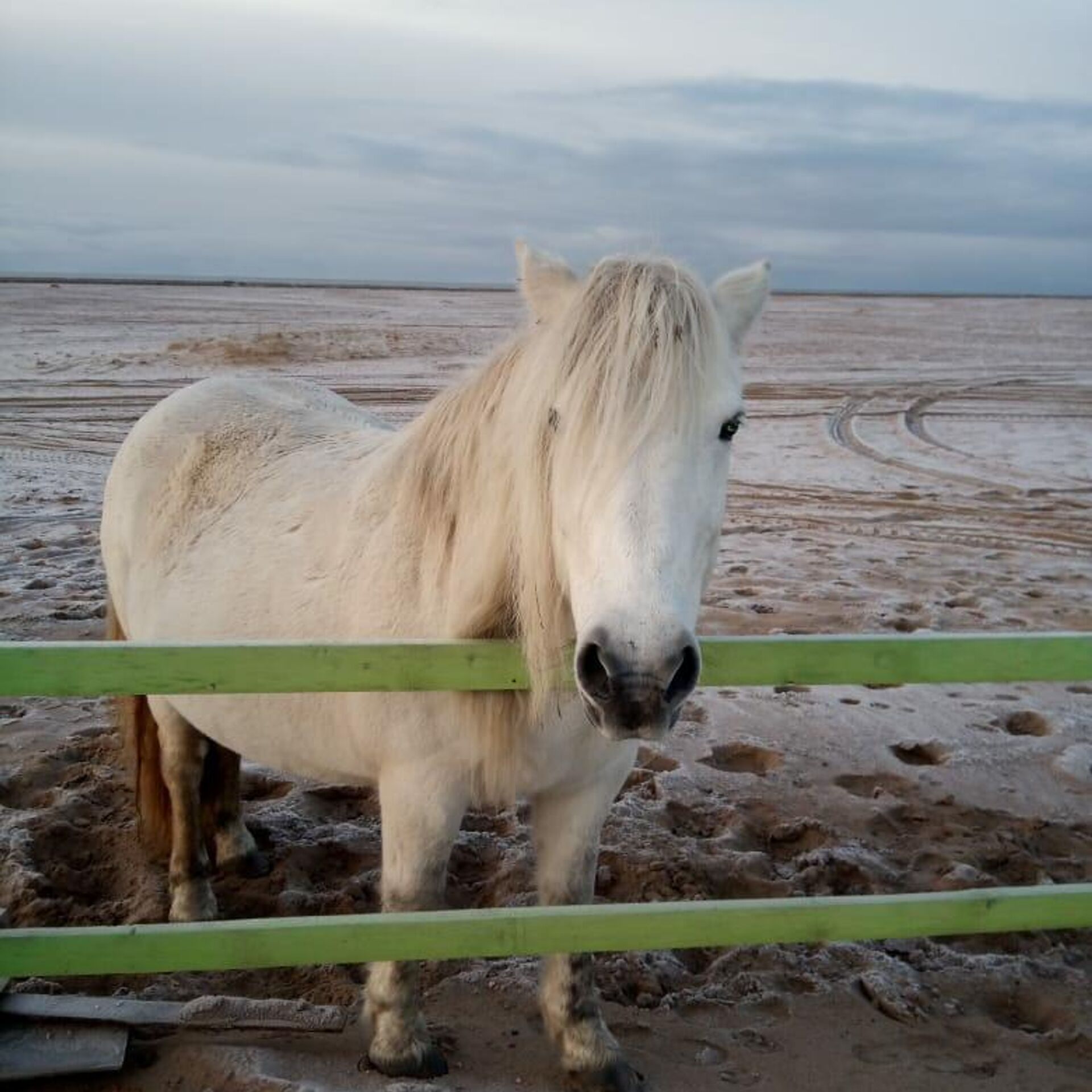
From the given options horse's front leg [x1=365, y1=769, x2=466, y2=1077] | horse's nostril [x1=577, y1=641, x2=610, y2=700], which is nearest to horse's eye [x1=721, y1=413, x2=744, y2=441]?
horse's nostril [x1=577, y1=641, x2=610, y2=700]

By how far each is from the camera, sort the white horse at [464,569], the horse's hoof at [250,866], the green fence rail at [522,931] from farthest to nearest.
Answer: the horse's hoof at [250,866], the green fence rail at [522,931], the white horse at [464,569]

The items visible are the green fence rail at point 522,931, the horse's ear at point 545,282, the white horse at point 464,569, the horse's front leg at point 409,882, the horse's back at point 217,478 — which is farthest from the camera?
the horse's back at point 217,478

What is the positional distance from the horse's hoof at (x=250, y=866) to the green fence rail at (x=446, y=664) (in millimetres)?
2056

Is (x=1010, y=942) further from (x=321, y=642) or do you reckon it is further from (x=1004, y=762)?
(x=321, y=642)

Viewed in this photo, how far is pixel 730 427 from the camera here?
188 centimetres

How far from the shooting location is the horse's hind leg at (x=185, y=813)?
3.34 metres

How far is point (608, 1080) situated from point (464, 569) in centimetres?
138

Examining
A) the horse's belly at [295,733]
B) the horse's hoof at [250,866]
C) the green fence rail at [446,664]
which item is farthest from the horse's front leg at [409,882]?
the horse's hoof at [250,866]

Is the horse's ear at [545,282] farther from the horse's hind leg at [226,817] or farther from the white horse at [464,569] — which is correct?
the horse's hind leg at [226,817]

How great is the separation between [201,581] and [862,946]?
7.80ft

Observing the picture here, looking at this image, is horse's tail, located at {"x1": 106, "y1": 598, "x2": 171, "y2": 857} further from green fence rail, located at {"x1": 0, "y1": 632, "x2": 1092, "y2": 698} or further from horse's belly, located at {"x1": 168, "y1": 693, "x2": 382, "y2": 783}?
green fence rail, located at {"x1": 0, "y1": 632, "x2": 1092, "y2": 698}

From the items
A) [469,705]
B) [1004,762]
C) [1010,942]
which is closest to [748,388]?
[1004,762]

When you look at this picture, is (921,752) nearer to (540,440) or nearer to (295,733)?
(295,733)

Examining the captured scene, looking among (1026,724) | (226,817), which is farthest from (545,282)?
(1026,724)
